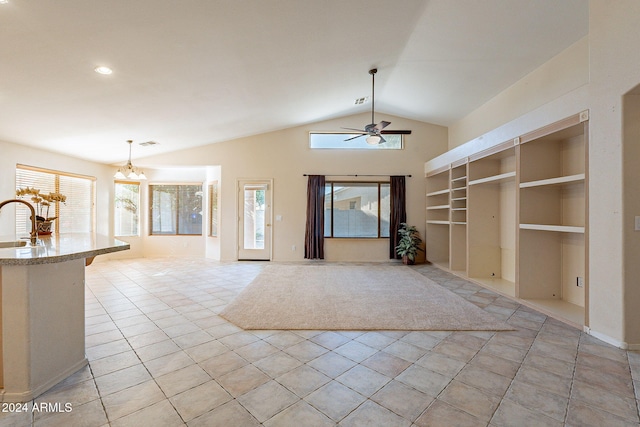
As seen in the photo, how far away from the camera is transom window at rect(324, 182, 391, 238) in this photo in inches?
268

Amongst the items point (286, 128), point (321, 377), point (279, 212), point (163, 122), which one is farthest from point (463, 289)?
point (163, 122)

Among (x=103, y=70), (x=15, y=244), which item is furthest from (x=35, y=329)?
(x=103, y=70)

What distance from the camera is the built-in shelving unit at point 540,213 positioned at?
3.19 metres

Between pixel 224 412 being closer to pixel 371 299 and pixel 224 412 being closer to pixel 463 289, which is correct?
pixel 371 299

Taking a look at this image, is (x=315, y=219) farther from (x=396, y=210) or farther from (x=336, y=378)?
(x=336, y=378)

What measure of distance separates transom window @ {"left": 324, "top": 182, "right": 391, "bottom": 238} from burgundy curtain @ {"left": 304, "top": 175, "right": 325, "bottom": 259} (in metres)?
0.17

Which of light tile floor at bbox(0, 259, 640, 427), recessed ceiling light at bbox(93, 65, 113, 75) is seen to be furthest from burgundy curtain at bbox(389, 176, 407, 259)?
recessed ceiling light at bbox(93, 65, 113, 75)

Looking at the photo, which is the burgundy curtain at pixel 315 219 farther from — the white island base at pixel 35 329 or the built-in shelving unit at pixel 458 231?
the white island base at pixel 35 329

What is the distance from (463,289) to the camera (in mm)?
4285

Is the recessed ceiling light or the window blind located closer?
the recessed ceiling light

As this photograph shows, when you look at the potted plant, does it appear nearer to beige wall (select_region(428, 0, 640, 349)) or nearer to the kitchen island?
beige wall (select_region(428, 0, 640, 349))

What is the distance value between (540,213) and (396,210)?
129 inches

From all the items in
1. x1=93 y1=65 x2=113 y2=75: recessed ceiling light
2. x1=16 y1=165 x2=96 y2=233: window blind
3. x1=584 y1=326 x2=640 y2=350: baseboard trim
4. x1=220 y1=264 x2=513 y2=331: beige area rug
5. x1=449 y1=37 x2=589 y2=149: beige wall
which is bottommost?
x1=220 y1=264 x2=513 y2=331: beige area rug

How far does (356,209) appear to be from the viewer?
6.84 meters
